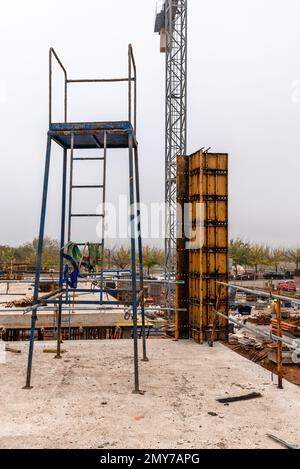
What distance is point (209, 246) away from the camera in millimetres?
8219

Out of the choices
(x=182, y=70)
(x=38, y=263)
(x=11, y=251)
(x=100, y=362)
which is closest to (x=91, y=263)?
(x=38, y=263)

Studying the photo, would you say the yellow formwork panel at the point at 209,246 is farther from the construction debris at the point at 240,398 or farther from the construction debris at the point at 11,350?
the construction debris at the point at 11,350

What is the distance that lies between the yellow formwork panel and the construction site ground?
112 cm

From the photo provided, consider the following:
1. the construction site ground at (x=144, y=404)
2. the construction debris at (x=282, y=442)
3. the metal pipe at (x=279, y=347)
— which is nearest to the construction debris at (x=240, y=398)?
the construction site ground at (x=144, y=404)

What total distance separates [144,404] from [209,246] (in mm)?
4266

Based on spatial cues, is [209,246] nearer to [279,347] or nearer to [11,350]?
[279,347]

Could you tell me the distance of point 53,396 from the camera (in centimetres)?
493

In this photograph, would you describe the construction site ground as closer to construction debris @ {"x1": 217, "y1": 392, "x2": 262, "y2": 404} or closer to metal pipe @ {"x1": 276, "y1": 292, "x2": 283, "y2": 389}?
construction debris @ {"x1": 217, "y1": 392, "x2": 262, "y2": 404}

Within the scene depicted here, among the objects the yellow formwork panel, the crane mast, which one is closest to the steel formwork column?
the crane mast

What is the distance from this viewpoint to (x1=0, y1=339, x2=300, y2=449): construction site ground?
373cm

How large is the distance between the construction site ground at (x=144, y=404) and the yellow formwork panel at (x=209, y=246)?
1.12 meters

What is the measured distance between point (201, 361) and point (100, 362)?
1815 mm

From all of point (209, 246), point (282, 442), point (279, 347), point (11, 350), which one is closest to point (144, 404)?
point (282, 442)

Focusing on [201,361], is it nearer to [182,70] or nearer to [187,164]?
[187,164]
